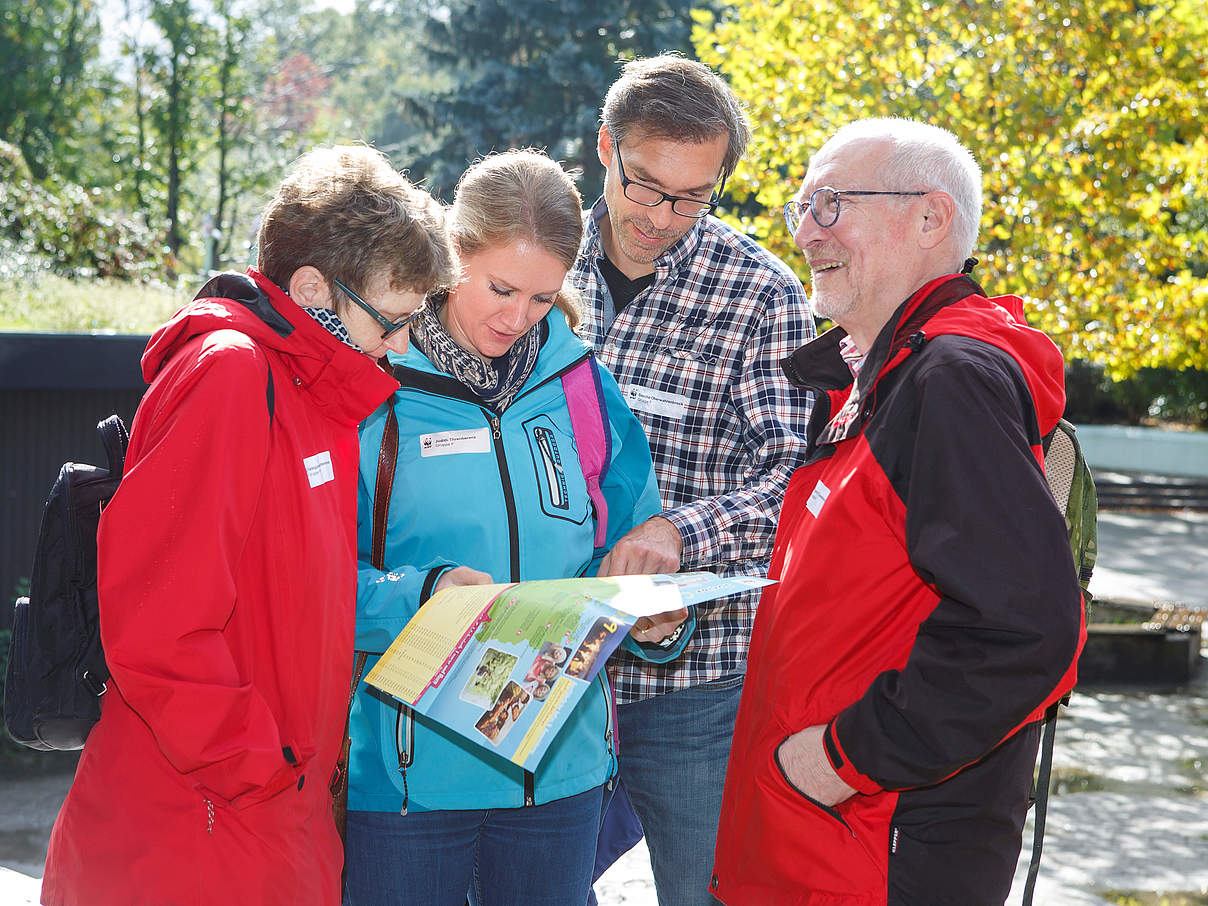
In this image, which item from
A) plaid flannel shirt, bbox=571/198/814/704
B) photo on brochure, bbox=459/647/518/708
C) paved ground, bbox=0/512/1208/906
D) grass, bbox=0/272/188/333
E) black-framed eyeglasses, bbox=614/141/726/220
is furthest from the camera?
grass, bbox=0/272/188/333

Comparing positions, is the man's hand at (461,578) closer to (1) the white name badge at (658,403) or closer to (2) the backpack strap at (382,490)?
(2) the backpack strap at (382,490)

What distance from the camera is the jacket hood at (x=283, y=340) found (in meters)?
1.98

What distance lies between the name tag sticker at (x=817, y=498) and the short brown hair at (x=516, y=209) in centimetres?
76

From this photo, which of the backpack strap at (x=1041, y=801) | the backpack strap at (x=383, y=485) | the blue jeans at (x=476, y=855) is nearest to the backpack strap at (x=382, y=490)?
the backpack strap at (x=383, y=485)

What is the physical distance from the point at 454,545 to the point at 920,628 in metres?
0.92

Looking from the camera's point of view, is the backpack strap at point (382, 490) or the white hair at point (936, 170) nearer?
the white hair at point (936, 170)

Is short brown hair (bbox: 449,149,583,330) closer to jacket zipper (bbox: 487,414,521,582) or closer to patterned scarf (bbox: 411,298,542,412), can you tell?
patterned scarf (bbox: 411,298,542,412)

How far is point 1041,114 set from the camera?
8.77 metres

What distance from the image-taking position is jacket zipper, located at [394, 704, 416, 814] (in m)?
2.34

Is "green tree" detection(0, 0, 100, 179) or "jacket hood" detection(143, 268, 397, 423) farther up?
"green tree" detection(0, 0, 100, 179)

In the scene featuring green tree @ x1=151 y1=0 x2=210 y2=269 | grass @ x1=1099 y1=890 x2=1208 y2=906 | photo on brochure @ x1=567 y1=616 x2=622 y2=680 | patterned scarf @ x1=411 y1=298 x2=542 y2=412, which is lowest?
grass @ x1=1099 y1=890 x2=1208 y2=906

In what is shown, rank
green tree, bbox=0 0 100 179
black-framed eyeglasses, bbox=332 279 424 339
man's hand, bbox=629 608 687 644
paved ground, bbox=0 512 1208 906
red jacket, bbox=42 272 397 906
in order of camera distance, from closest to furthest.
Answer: red jacket, bbox=42 272 397 906 → black-framed eyeglasses, bbox=332 279 424 339 → man's hand, bbox=629 608 687 644 → paved ground, bbox=0 512 1208 906 → green tree, bbox=0 0 100 179

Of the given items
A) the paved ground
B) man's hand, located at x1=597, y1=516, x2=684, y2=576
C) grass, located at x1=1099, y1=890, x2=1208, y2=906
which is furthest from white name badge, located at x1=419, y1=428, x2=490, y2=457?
grass, located at x1=1099, y1=890, x2=1208, y2=906

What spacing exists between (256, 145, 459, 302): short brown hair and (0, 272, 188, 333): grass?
6.00 m
